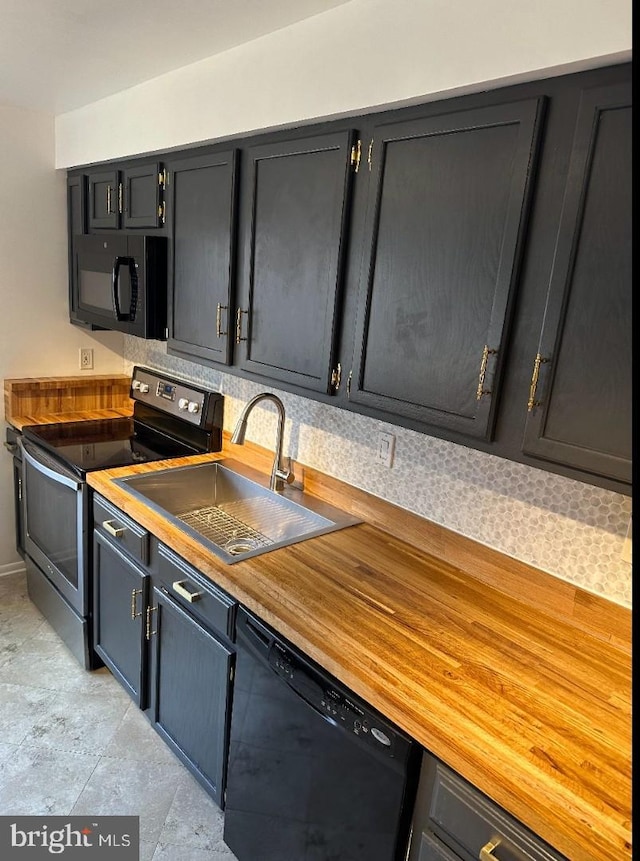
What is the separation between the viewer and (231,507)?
2252mm

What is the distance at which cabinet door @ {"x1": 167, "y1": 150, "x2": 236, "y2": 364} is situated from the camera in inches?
74.9

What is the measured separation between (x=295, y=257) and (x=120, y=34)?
857 mm

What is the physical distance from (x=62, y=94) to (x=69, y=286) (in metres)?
0.90

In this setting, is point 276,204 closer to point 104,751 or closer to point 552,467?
point 552,467

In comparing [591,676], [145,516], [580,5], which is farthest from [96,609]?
[580,5]

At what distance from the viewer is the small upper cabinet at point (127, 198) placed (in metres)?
2.22

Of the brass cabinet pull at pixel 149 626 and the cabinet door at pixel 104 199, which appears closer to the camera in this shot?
the brass cabinet pull at pixel 149 626

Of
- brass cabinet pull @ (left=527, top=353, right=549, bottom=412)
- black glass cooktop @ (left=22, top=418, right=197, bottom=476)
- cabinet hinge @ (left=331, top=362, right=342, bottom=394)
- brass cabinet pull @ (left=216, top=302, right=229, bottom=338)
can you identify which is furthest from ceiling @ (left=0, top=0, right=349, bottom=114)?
black glass cooktop @ (left=22, top=418, right=197, bottom=476)

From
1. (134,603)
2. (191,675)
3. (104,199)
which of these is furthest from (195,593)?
(104,199)

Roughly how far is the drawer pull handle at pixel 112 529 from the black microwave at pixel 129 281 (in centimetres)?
75

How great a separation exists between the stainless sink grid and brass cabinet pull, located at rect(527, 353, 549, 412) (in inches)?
38.6

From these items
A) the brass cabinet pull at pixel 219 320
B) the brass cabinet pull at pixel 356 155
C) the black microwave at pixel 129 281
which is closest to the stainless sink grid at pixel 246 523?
the brass cabinet pull at pixel 219 320

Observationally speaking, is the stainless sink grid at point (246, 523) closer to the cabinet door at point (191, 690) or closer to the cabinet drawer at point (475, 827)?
the cabinet door at point (191, 690)

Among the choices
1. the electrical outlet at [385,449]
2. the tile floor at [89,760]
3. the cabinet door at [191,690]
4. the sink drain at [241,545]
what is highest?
the electrical outlet at [385,449]
